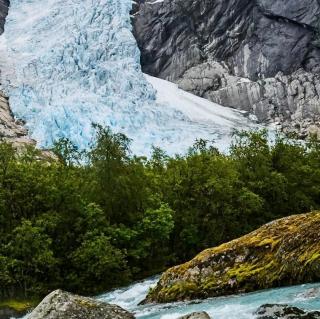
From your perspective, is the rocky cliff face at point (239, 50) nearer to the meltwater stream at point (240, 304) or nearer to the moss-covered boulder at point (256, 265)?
the moss-covered boulder at point (256, 265)

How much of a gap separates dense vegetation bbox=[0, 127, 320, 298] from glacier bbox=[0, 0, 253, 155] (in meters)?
40.8

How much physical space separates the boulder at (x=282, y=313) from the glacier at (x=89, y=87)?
7383 cm

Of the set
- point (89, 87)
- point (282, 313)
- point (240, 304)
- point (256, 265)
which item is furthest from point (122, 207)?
point (89, 87)

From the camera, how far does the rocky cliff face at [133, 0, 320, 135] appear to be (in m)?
127

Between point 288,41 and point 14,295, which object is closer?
point 14,295

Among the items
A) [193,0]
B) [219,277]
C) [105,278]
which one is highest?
[193,0]

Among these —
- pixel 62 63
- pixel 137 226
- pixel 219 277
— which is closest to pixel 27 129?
pixel 62 63

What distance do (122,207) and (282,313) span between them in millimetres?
25978

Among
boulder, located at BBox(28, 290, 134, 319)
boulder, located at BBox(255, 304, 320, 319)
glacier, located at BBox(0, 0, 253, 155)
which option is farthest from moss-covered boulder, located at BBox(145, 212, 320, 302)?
glacier, located at BBox(0, 0, 253, 155)

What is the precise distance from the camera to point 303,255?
1836 cm

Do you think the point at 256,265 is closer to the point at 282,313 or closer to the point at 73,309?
the point at 282,313

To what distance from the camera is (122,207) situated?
40344mm

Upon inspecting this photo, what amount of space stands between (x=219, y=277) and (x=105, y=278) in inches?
631

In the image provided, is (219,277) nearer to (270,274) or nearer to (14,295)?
(270,274)
